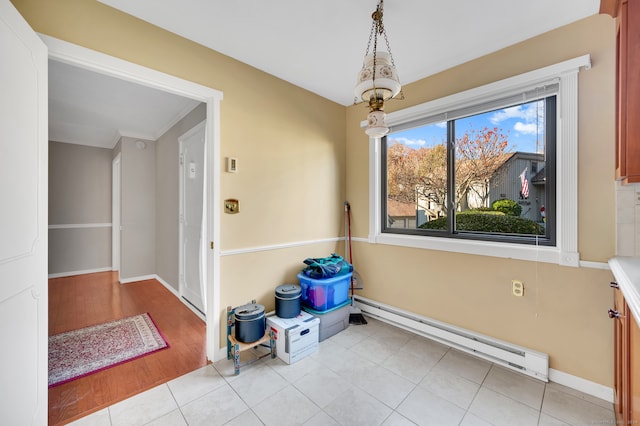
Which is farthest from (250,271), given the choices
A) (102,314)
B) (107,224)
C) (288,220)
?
(107,224)

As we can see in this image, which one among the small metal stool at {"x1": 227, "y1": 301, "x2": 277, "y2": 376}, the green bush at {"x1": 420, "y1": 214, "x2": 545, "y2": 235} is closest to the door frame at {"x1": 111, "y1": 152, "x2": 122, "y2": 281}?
the small metal stool at {"x1": 227, "y1": 301, "x2": 277, "y2": 376}

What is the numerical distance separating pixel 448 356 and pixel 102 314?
3782mm

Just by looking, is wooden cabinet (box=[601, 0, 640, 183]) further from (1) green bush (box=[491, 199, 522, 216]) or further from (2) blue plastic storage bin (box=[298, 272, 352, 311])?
(2) blue plastic storage bin (box=[298, 272, 352, 311])

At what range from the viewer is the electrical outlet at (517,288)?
203 cm

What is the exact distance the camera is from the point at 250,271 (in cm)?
242

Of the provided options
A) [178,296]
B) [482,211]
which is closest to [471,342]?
[482,211]

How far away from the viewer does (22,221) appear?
1222 mm

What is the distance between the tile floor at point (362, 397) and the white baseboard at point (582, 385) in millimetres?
44

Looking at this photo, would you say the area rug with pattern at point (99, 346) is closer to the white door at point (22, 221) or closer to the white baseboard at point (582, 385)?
the white door at point (22, 221)

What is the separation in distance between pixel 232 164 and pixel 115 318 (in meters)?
2.38

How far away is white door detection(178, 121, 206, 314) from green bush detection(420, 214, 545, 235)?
8.88 feet

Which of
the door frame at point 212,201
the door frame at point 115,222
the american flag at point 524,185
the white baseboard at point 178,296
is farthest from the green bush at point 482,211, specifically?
the door frame at point 115,222

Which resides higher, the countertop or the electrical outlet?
the countertop

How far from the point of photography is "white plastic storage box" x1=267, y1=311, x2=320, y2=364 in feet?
7.09
